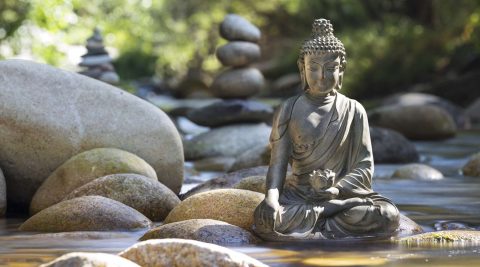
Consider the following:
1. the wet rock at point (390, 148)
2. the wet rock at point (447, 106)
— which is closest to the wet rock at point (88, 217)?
the wet rock at point (390, 148)

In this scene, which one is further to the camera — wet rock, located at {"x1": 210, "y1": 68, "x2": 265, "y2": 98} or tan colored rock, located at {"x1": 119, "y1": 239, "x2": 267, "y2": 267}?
wet rock, located at {"x1": 210, "y1": 68, "x2": 265, "y2": 98}

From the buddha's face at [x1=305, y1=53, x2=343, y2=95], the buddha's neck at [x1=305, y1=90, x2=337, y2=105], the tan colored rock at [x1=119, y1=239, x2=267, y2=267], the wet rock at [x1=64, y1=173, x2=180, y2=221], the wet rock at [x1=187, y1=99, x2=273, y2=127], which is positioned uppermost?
the wet rock at [x1=187, y1=99, x2=273, y2=127]

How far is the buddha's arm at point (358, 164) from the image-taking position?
811cm

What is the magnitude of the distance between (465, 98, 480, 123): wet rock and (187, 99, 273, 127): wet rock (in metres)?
10.1

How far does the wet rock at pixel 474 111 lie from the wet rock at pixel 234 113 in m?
10.1

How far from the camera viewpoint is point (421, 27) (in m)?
34.3

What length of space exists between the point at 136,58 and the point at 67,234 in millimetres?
39274

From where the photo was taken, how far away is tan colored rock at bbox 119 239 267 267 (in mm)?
6031

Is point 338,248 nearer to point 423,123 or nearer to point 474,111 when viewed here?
point 423,123

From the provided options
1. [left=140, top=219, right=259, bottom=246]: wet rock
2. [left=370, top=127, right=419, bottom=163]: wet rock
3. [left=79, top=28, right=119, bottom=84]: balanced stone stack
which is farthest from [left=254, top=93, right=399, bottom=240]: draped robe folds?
[left=79, top=28, right=119, bottom=84]: balanced stone stack

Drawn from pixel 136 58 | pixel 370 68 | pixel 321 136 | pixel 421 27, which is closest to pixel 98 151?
pixel 321 136

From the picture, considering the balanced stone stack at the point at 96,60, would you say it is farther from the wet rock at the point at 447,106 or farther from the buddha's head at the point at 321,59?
the wet rock at the point at 447,106

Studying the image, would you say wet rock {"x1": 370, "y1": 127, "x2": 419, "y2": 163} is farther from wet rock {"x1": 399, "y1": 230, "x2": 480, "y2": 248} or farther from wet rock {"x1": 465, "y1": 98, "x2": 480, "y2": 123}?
wet rock {"x1": 465, "y1": 98, "x2": 480, "y2": 123}

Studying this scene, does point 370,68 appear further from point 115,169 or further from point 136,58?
point 115,169
